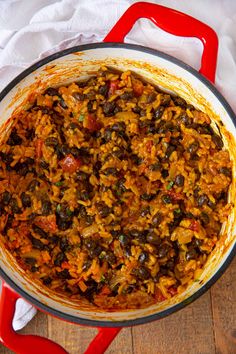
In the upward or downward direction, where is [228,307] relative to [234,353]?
upward

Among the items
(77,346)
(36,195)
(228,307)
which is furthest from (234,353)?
(36,195)

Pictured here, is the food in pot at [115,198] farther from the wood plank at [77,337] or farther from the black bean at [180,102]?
the wood plank at [77,337]

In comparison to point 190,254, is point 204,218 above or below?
above

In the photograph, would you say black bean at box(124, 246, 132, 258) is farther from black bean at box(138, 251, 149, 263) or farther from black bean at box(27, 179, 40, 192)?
black bean at box(27, 179, 40, 192)

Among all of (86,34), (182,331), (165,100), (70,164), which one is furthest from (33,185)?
(182,331)

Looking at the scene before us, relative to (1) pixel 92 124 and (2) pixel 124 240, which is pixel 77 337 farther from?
(1) pixel 92 124

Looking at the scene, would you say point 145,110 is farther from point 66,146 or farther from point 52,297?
point 52,297
